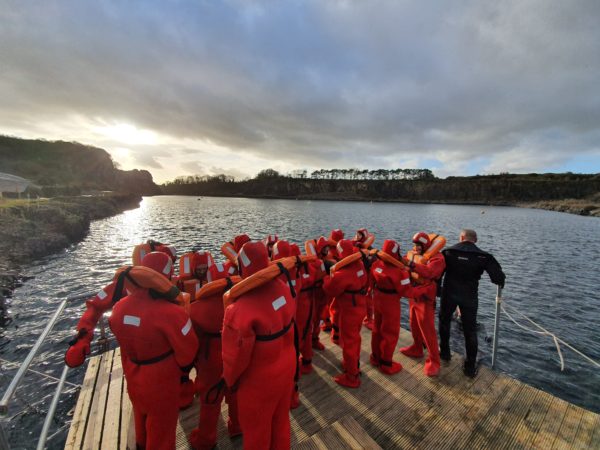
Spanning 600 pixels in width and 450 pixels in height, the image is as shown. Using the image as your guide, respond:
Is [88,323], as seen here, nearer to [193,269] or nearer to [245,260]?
[193,269]

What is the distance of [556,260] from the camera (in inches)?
813

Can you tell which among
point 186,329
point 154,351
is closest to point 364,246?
point 186,329

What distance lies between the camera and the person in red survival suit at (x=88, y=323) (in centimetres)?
283

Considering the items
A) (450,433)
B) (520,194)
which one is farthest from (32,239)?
(520,194)

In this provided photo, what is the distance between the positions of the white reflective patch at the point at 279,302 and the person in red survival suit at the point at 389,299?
8.43 ft

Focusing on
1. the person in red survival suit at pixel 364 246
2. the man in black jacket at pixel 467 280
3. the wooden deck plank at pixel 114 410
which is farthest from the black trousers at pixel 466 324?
the wooden deck plank at pixel 114 410

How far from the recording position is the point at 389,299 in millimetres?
4680

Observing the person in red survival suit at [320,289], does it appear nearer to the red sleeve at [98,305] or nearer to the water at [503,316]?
the red sleeve at [98,305]

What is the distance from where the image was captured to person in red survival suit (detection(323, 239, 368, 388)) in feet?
14.1

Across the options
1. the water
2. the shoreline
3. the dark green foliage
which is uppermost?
the dark green foliage

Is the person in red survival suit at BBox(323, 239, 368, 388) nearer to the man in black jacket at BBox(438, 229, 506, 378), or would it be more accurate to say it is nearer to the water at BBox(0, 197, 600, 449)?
the man in black jacket at BBox(438, 229, 506, 378)

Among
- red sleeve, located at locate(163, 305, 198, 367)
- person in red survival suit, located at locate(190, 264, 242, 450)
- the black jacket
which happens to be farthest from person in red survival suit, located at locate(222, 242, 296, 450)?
the black jacket

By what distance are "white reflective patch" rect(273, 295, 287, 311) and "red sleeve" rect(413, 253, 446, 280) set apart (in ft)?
9.68

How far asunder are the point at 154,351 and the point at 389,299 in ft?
11.7
